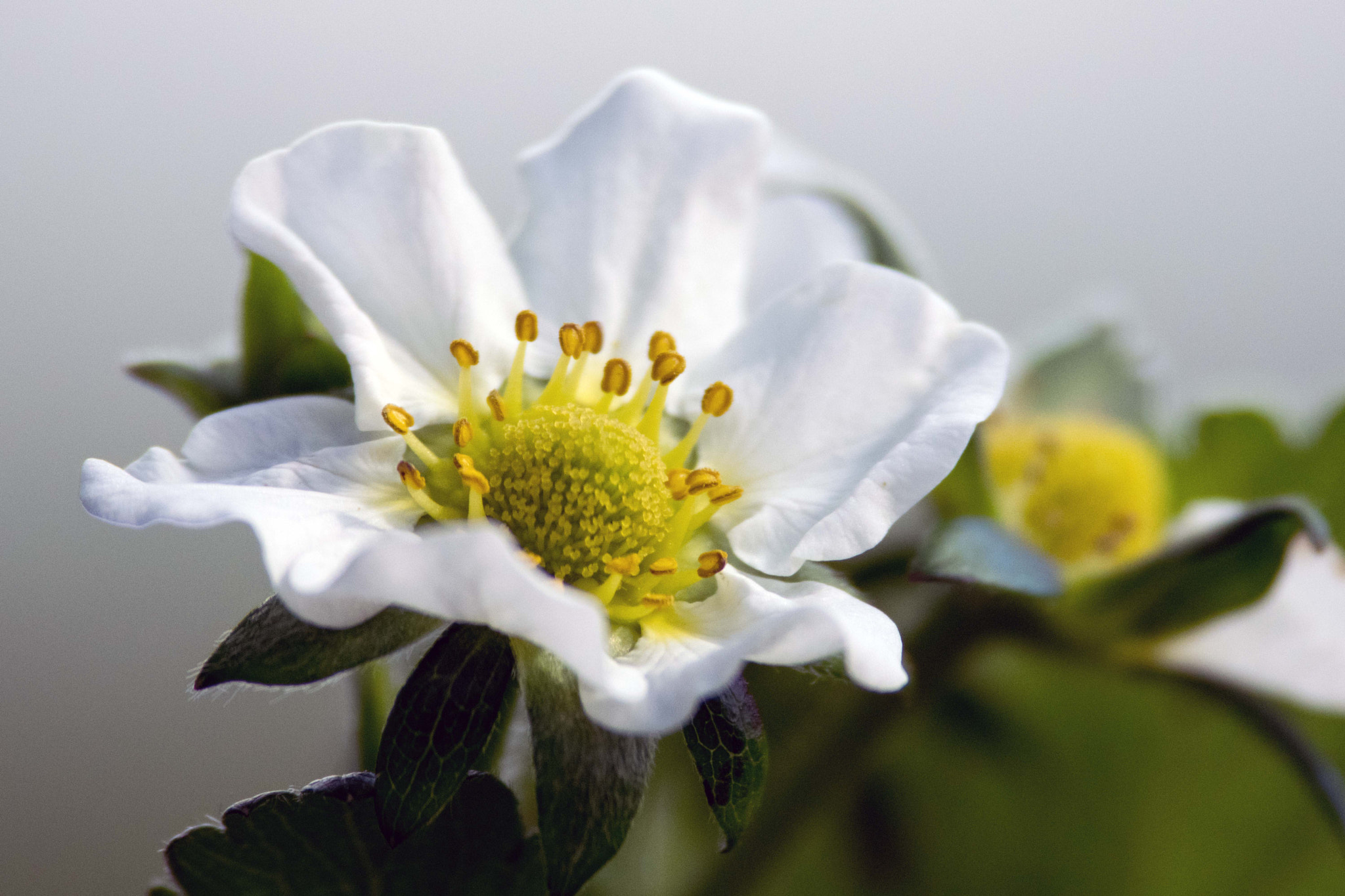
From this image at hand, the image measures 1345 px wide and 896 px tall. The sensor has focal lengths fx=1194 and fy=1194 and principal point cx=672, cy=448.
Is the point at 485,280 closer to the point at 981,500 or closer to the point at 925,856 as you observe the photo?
the point at 981,500

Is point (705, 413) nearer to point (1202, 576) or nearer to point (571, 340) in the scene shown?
point (571, 340)

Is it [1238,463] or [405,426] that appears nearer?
[405,426]

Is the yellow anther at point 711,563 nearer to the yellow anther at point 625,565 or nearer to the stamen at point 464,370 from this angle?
the yellow anther at point 625,565

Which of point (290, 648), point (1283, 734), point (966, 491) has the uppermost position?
point (290, 648)

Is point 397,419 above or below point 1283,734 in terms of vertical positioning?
above

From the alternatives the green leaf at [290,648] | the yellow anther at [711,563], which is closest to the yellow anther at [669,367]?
the yellow anther at [711,563]

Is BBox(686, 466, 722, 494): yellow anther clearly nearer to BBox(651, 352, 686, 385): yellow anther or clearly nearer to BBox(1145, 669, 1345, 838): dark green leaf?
BBox(651, 352, 686, 385): yellow anther

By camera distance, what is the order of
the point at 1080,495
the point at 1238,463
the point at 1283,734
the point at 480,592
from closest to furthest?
the point at 480,592, the point at 1283,734, the point at 1080,495, the point at 1238,463

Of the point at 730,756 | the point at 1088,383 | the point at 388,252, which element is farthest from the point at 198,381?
the point at 1088,383
